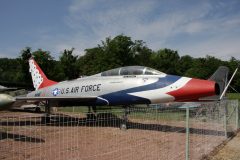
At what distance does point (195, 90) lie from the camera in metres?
10.5

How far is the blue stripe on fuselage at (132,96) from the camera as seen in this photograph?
11199 mm

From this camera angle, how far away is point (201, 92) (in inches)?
412

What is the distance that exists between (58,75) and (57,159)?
42.0 metres

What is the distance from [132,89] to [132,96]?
265 millimetres

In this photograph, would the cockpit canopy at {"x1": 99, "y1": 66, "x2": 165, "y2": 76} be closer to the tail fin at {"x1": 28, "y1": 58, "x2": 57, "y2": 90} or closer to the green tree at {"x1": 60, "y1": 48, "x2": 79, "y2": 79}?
the tail fin at {"x1": 28, "y1": 58, "x2": 57, "y2": 90}

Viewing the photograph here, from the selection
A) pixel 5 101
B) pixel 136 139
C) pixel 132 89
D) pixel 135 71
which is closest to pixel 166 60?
pixel 135 71

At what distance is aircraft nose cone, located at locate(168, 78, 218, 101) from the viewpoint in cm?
1038

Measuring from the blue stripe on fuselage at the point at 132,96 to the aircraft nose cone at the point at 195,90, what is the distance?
496 millimetres

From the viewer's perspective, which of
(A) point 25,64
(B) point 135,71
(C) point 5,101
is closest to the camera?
(C) point 5,101

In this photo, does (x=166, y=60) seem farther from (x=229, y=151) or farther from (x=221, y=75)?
(x=229, y=151)

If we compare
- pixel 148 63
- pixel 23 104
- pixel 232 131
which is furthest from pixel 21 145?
pixel 148 63

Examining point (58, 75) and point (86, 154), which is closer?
point (86, 154)

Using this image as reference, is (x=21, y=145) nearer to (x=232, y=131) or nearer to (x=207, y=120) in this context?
(x=207, y=120)

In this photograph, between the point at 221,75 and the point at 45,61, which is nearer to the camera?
the point at 221,75
